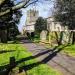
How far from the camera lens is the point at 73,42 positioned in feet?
Result: 117

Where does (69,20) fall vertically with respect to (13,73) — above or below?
above

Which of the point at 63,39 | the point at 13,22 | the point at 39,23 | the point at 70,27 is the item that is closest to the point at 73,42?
the point at 63,39

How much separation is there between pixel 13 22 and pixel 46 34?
12.8m

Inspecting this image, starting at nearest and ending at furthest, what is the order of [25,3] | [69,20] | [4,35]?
[25,3] < [4,35] < [69,20]

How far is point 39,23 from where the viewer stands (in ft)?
253

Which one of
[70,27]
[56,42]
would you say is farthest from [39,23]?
[56,42]

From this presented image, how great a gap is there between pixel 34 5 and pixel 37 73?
144 inches

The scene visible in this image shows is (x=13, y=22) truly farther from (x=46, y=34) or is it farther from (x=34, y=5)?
(x=34, y=5)

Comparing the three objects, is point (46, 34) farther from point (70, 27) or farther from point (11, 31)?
point (11, 31)

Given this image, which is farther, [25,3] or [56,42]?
[56,42]

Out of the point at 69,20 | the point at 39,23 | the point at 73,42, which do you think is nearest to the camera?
the point at 73,42

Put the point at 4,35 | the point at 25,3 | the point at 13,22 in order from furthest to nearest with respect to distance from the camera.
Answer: the point at 13,22 → the point at 4,35 → the point at 25,3

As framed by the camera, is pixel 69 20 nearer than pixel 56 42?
No

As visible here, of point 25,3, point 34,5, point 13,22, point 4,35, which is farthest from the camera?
point 13,22
